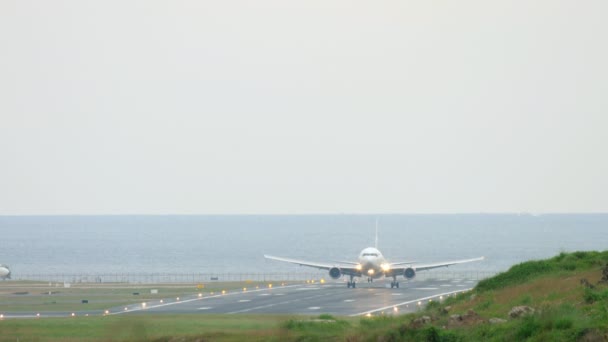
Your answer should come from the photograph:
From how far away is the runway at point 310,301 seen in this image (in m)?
65.0

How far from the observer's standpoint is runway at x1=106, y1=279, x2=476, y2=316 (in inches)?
2559

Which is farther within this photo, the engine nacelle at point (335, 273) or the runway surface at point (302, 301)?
the engine nacelle at point (335, 273)

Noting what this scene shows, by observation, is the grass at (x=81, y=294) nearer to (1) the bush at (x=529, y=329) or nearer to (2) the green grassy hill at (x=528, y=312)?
(2) the green grassy hill at (x=528, y=312)

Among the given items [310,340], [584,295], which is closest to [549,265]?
[584,295]

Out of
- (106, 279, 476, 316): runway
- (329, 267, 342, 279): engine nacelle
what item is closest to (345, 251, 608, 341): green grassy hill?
(106, 279, 476, 316): runway

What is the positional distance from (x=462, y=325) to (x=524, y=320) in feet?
11.8

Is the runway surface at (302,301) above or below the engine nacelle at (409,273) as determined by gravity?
below

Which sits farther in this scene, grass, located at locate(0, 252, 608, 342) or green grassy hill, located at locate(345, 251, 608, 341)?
grass, located at locate(0, 252, 608, 342)

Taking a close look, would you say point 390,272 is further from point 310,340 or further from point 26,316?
point 310,340

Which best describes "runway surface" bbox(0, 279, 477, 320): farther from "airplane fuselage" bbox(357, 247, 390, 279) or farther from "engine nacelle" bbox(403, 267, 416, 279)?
"airplane fuselage" bbox(357, 247, 390, 279)

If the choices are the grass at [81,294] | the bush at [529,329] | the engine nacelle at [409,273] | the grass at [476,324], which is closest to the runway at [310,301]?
the engine nacelle at [409,273]

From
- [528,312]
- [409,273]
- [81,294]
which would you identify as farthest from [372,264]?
[528,312]

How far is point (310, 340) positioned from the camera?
3581cm

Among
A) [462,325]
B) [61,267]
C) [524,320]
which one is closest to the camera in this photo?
[524,320]
